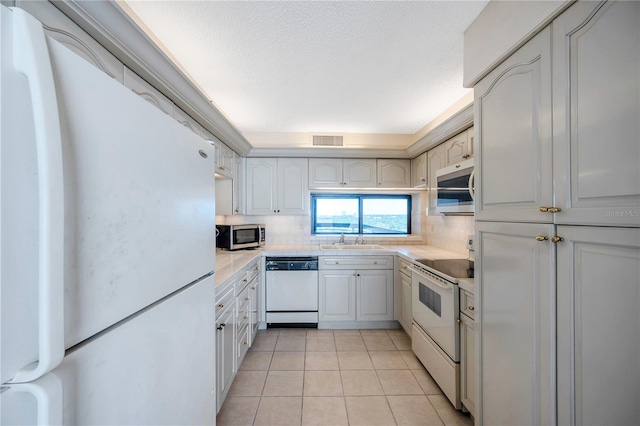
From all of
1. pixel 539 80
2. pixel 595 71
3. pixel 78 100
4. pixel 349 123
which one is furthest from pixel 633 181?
pixel 349 123

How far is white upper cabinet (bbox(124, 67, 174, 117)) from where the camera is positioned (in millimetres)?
1200

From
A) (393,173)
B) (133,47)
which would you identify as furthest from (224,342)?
(393,173)

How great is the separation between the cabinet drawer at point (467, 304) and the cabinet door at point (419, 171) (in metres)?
1.67

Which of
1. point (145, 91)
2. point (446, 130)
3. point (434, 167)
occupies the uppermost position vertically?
point (446, 130)

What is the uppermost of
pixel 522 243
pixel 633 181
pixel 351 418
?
pixel 633 181

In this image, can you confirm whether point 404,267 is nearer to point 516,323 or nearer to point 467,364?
point 467,364

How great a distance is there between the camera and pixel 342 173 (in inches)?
133

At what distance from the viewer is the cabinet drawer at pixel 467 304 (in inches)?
60.3

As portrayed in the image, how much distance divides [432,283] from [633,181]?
1.41m

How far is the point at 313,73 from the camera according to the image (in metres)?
1.97

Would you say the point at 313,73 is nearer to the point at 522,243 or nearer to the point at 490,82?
the point at 490,82

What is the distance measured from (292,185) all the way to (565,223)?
2.78m

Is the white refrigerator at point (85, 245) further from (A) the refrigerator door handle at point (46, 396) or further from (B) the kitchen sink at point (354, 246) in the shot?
(B) the kitchen sink at point (354, 246)

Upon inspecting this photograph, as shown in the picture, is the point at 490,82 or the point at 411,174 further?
the point at 411,174
